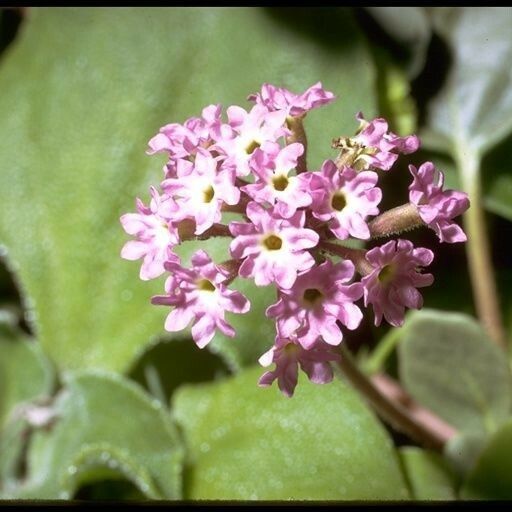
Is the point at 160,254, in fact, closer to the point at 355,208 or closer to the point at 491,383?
the point at 355,208

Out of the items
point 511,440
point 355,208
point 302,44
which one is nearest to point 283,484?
point 511,440

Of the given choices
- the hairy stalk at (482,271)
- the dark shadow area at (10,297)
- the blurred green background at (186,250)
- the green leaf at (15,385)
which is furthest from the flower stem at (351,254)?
the dark shadow area at (10,297)

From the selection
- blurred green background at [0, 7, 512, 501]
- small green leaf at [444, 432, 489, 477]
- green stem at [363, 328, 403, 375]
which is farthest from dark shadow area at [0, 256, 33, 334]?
small green leaf at [444, 432, 489, 477]

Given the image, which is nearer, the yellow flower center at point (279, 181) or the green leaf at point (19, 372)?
the yellow flower center at point (279, 181)

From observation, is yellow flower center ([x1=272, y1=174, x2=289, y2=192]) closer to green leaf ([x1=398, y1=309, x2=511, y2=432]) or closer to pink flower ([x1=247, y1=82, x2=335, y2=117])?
pink flower ([x1=247, y1=82, x2=335, y2=117])

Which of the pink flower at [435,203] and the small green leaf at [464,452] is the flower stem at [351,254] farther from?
the small green leaf at [464,452]

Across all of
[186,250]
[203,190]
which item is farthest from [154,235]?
[186,250]
